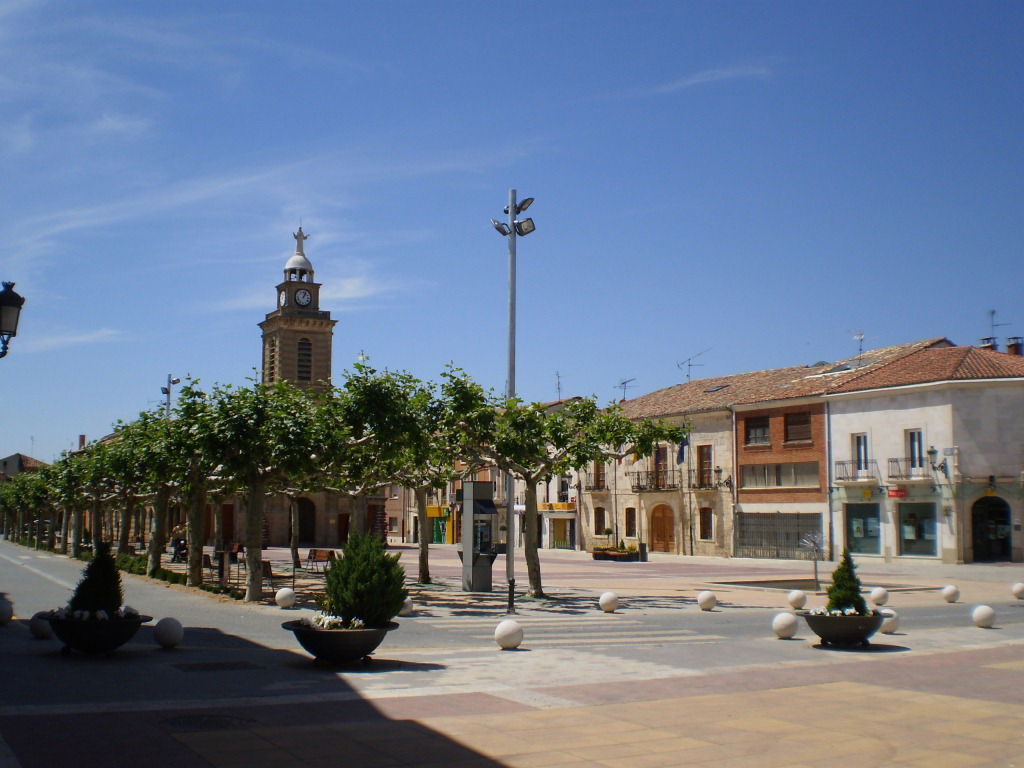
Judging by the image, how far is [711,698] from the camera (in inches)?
433

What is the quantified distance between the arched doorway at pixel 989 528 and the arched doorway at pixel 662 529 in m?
17.2

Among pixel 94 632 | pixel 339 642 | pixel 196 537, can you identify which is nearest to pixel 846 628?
pixel 339 642

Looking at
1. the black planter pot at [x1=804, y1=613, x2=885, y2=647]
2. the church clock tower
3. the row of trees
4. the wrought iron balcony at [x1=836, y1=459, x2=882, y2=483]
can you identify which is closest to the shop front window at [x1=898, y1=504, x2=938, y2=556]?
the wrought iron balcony at [x1=836, y1=459, x2=882, y2=483]

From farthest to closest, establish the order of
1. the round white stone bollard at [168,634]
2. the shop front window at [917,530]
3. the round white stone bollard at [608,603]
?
the shop front window at [917,530]
the round white stone bollard at [608,603]
the round white stone bollard at [168,634]

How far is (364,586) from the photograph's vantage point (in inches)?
498

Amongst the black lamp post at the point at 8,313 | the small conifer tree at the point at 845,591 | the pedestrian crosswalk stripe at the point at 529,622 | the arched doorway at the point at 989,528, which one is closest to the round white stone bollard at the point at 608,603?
the pedestrian crosswalk stripe at the point at 529,622

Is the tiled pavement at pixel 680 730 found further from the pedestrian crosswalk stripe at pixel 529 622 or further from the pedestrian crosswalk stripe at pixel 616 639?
the pedestrian crosswalk stripe at pixel 529 622

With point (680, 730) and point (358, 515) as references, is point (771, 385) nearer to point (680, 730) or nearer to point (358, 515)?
point (358, 515)

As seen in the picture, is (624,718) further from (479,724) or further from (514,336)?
(514,336)

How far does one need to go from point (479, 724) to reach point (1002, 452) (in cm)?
3533

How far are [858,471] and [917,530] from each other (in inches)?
149

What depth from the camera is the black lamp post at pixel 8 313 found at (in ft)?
37.3

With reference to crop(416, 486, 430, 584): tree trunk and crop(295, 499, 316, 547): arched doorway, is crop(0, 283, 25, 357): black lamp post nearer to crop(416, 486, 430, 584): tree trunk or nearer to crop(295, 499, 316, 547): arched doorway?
crop(416, 486, 430, 584): tree trunk

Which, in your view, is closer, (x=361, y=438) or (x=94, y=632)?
(x=94, y=632)
